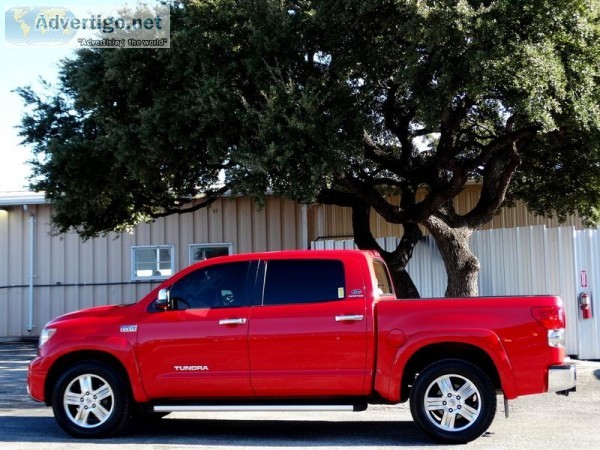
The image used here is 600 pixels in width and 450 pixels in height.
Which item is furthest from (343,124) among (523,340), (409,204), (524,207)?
(524,207)

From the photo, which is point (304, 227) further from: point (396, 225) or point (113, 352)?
point (113, 352)

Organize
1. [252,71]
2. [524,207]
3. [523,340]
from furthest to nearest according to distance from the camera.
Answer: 1. [524,207]
2. [252,71]
3. [523,340]

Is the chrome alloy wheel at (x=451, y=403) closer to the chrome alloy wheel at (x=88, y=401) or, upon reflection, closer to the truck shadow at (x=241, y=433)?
the truck shadow at (x=241, y=433)

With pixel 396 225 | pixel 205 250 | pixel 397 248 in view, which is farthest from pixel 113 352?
pixel 205 250

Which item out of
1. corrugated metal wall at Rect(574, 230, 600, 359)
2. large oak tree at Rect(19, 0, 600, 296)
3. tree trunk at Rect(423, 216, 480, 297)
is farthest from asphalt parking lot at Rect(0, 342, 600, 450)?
large oak tree at Rect(19, 0, 600, 296)

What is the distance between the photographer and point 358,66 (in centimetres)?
1258

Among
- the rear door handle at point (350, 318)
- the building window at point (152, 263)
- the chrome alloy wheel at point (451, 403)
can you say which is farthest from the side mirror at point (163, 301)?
the building window at point (152, 263)

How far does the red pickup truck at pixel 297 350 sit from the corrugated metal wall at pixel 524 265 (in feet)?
22.3

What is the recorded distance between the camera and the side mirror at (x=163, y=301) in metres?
8.21

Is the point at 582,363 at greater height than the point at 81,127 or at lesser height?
lesser

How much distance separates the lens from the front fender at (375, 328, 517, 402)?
7.47 meters

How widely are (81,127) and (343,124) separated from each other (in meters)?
5.29

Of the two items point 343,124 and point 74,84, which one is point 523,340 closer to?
point 343,124

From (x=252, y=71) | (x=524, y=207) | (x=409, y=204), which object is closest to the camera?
(x=252, y=71)
